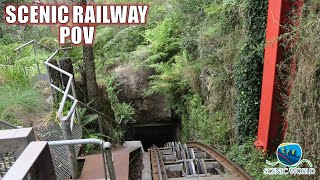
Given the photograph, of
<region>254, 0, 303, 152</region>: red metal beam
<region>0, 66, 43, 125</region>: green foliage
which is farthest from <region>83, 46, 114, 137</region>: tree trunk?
<region>254, 0, 303, 152</region>: red metal beam

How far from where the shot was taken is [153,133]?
54.1ft

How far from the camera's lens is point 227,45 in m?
7.86

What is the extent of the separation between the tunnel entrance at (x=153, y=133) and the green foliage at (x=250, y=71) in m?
9.08

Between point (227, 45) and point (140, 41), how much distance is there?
8349mm

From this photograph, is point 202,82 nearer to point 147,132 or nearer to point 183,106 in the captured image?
point 183,106

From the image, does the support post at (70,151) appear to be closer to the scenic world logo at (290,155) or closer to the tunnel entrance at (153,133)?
the scenic world logo at (290,155)

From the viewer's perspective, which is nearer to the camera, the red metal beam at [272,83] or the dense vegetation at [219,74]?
the dense vegetation at [219,74]

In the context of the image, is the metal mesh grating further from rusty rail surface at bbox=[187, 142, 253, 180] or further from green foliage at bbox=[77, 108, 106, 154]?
rusty rail surface at bbox=[187, 142, 253, 180]

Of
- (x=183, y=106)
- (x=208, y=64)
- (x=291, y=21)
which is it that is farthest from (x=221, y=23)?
(x=183, y=106)

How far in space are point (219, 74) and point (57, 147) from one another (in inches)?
185

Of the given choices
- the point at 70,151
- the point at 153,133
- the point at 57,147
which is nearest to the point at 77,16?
the point at 57,147

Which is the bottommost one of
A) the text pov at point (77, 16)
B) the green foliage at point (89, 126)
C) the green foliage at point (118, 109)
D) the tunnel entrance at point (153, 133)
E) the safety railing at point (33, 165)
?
the tunnel entrance at point (153, 133)

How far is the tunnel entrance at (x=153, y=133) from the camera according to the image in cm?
1612

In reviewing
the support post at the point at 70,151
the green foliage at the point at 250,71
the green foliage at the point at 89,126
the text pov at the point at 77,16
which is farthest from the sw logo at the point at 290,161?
the text pov at the point at 77,16
